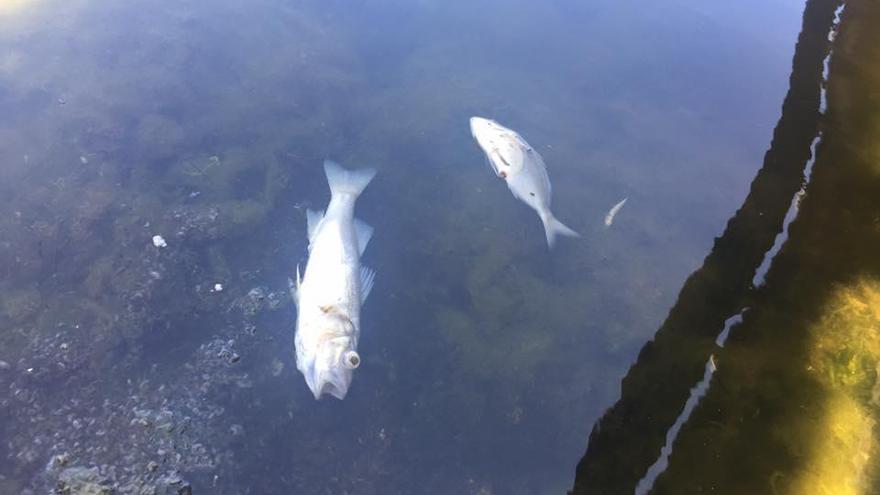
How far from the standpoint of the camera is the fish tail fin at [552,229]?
14.8ft

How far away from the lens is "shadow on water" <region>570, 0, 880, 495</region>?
10.4 feet

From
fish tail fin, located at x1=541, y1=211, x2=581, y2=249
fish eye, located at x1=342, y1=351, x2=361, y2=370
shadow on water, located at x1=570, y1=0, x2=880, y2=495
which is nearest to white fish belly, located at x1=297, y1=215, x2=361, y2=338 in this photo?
fish eye, located at x1=342, y1=351, x2=361, y2=370

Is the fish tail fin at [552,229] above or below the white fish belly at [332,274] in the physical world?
above

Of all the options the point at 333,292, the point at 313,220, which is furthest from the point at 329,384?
the point at 313,220

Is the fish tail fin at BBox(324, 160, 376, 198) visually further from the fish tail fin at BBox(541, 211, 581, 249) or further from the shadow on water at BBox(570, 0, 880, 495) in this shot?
the shadow on water at BBox(570, 0, 880, 495)

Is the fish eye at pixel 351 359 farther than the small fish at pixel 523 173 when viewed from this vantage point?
No

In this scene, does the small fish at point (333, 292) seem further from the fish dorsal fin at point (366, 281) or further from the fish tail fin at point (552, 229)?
the fish tail fin at point (552, 229)

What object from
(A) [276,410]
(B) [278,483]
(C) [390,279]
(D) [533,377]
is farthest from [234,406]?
(D) [533,377]

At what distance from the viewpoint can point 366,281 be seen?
4121 mm

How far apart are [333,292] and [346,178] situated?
129cm

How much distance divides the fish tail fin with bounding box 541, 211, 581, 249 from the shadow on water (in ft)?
3.47

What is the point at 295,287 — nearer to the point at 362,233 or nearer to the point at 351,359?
the point at 362,233

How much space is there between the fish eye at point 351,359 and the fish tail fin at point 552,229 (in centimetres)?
200

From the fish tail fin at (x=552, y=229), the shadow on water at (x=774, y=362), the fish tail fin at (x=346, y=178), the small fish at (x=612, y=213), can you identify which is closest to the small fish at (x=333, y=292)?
the fish tail fin at (x=346, y=178)
